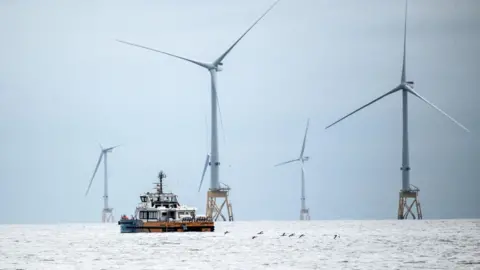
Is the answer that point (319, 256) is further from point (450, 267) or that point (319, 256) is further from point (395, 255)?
point (450, 267)

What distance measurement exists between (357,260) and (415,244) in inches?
1571

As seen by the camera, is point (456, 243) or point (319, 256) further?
point (456, 243)

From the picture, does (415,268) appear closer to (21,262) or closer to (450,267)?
(450,267)

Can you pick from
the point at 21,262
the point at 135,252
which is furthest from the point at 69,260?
the point at 135,252

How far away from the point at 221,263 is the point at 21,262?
72.0ft

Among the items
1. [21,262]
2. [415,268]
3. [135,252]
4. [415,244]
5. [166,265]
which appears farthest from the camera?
[415,244]

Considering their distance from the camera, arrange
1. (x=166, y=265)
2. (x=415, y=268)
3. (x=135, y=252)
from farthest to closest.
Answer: (x=135, y=252)
(x=166, y=265)
(x=415, y=268)

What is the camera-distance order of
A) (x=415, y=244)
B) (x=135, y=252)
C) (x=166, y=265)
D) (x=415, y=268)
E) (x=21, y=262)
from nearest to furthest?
(x=415, y=268)
(x=166, y=265)
(x=21, y=262)
(x=135, y=252)
(x=415, y=244)

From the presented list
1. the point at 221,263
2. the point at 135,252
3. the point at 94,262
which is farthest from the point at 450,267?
the point at 135,252

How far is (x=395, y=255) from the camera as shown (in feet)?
413

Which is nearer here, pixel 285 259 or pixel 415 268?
pixel 415 268

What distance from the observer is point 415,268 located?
344 ft

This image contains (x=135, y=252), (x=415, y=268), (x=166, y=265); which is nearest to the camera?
(x=415, y=268)

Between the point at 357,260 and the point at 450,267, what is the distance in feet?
45.8
